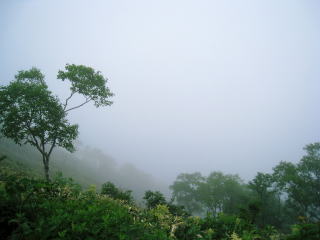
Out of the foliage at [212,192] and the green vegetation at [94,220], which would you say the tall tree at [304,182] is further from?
the green vegetation at [94,220]

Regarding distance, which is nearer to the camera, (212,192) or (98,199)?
(98,199)

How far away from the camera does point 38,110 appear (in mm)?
15680

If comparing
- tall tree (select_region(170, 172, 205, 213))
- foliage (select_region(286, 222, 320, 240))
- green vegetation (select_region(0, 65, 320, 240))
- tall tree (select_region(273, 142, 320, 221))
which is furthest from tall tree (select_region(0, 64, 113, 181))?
tall tree (select_region(170, 172, 205, 213))

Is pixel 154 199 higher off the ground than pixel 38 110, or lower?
lower

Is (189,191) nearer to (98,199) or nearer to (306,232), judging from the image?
(98,199)

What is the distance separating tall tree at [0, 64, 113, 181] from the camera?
1506cm

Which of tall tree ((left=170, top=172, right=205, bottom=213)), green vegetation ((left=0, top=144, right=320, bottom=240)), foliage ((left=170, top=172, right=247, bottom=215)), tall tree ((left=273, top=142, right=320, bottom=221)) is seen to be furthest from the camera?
tall tree ((left=170, top=172, right=205, bottom=213))

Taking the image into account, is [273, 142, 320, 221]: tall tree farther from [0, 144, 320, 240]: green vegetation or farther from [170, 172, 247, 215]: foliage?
[0, 144, 320, 240]: green vegetation

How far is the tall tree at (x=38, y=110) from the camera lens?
15062 mm

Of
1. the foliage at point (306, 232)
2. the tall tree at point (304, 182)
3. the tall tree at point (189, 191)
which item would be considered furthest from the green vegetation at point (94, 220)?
the tall tree at point (189, 191)

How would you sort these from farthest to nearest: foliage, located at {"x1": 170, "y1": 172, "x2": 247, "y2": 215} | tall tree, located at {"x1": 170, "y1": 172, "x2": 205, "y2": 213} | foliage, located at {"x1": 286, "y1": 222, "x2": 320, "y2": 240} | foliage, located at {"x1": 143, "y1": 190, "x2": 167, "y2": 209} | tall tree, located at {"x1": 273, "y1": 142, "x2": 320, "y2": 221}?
1. tall tree, located at {"x1": 170, "y1": 172, "x2": 205, "y2": 213}
2. foliage, located at {"x1": 170, "y1": 172, "x2": 247, "y2": 215}
3. tall tree, located at {"x1": 273, "y1": 142, "x2": 320, "y2": 221}
4. foliage, located at {"x1": 143, "y1": 190, "x2": 167, "y2": 209}
5. foliage, located at {"x1": 286, "y1": 222, "x2": 320, "y2": 240}

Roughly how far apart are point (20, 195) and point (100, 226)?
2.61 metres

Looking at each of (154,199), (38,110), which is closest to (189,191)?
(154,199)

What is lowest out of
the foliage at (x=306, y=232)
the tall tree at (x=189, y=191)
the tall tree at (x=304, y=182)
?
the tall tree at (x=189, y=191)
